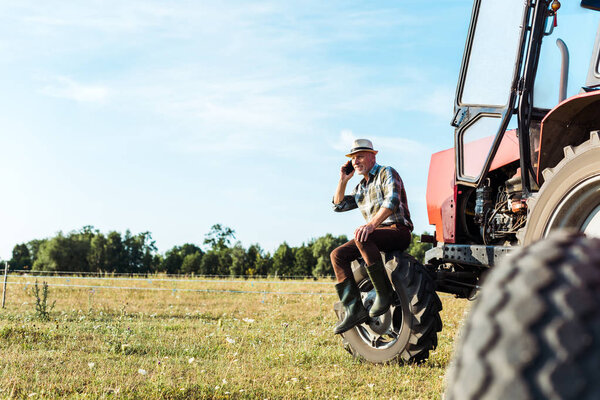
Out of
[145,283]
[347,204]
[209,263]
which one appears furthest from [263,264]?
[347,204]

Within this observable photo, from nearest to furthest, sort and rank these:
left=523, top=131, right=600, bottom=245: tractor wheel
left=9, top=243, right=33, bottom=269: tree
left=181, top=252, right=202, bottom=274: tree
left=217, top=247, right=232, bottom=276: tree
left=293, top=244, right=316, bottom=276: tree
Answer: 1. left=523, top=131, right=600, bottom=245: tractor wheel
2. left=293, top=244, right=316, bottom=276: tree
3. left=217, top=247, right=232, bottom=276: tree
4. left=181, top=252, right=202, bottom=274: tree
5. left=9, top=243, right=33, bottom=269: tree

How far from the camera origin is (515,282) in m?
0.94

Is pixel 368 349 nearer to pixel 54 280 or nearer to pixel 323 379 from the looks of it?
pixel 323 379

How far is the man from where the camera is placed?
16.8ft

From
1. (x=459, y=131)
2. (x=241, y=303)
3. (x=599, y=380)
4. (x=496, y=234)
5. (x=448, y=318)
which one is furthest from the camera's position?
(x=241, y=303)

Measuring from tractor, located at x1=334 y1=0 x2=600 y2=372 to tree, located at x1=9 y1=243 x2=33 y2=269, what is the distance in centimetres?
9152

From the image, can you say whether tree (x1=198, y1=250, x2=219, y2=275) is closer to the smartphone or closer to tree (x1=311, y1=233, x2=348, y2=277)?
tree (x1=311, y1=233, x2=348, y2=277)

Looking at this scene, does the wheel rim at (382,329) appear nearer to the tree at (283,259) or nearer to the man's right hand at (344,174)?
the man's right hand at (344,174)

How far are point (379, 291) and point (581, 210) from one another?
83.7 inches

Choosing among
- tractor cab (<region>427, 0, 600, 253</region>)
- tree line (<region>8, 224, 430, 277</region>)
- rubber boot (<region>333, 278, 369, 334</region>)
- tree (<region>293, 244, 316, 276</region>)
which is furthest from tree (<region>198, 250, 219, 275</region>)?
tractor cab (<region>427, 0, 600, 253</region>)

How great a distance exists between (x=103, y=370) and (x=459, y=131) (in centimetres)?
368

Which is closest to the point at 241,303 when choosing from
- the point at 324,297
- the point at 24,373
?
the point at 324,297

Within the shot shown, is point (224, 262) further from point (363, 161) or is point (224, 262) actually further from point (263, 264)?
point (363, 161)

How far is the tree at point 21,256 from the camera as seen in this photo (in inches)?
3447
